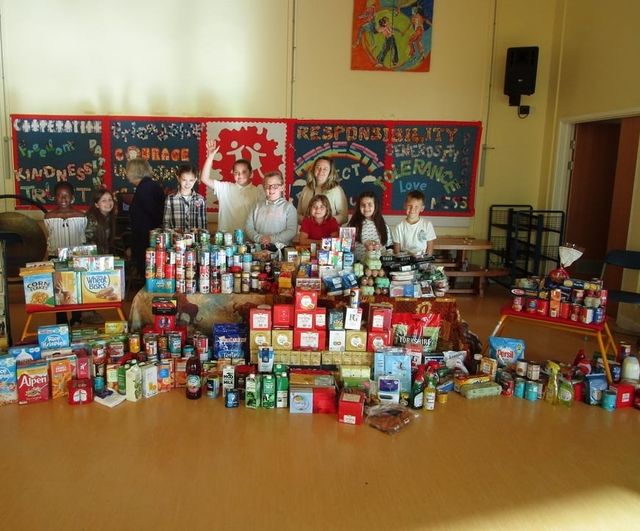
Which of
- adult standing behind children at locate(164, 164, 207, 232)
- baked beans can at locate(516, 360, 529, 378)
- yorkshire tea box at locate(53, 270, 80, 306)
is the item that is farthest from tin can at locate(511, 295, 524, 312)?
yorkshire tea box at locate(53, 270, 80, 306)

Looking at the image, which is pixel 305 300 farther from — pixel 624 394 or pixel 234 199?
pixel 624 394

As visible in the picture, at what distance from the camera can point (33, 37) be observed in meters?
6.98

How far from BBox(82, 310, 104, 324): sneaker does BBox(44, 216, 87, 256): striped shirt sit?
74 centimetres

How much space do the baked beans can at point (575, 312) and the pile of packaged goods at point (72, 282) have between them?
11.6ft

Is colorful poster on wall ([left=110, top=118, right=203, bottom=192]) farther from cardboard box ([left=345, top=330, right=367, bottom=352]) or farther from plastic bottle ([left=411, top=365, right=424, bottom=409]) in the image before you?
plastic bottle ([left=411, top=365, right=424, bottom=409])

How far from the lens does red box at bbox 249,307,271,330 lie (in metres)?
4.15

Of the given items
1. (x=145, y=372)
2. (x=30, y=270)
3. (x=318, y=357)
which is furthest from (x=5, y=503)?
(x=318, y=357)

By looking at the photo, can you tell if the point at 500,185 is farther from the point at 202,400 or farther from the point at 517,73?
the point at 202,400

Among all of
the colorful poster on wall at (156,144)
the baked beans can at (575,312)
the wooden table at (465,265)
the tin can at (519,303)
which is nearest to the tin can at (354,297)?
the tin can at (519,303)

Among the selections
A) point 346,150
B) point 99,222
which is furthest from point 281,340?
point 346,150

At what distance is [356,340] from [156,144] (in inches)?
176

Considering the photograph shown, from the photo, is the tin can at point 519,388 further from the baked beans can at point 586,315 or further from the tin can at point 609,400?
the baked beans can at point 586,315

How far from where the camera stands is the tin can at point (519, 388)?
4211 millimetres

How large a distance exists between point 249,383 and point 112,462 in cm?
104
